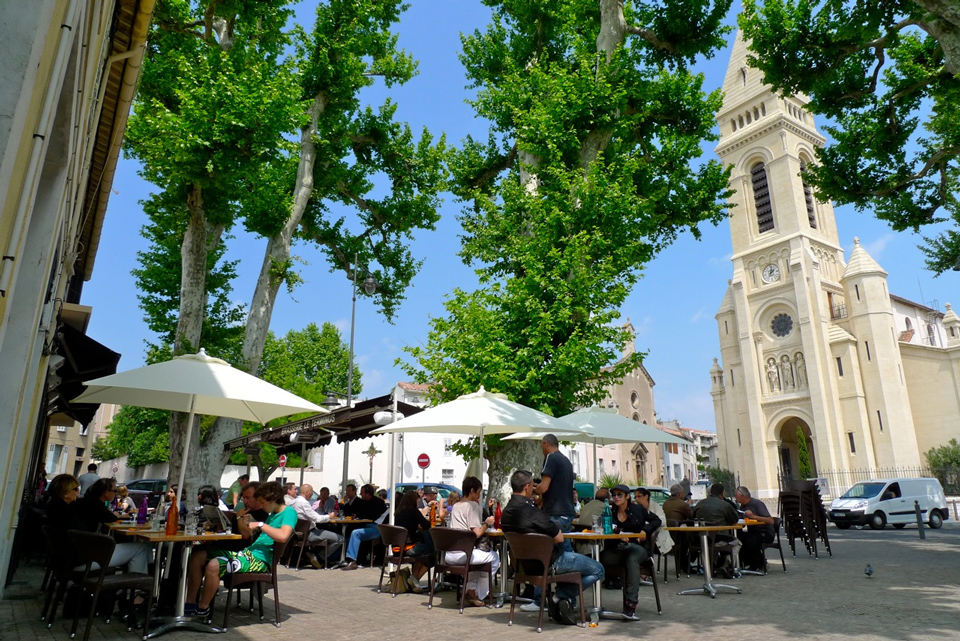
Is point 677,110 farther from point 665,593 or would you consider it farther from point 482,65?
point 665,593

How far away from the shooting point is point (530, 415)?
9.06 m

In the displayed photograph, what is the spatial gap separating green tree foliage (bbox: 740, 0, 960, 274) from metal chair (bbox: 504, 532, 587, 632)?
9.00 m

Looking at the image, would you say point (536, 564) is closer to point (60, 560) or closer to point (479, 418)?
point (479, 418)

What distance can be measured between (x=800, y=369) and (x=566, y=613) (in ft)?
160

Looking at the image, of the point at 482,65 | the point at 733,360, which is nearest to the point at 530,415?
the point at 482,65

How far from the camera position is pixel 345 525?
37.9 feet

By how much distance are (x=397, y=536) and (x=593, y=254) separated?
7128 millimetres

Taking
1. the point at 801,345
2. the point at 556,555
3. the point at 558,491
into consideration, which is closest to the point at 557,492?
the point at 558,491

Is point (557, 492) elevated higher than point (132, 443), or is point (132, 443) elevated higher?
point (132, 443)

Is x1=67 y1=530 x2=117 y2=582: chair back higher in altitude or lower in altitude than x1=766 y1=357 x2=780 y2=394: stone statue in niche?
lower

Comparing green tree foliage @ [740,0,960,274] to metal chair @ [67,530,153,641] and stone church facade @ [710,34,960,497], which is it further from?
stone church facade @ [710,34,960,497]

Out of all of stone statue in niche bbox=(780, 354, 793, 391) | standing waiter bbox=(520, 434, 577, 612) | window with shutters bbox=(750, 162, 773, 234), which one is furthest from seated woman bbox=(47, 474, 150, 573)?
window with shutters bbox=(750, 162, 773, 234)

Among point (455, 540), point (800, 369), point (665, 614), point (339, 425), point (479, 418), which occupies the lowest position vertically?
point (665, 614)

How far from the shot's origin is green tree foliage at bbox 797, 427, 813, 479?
1836 inches
